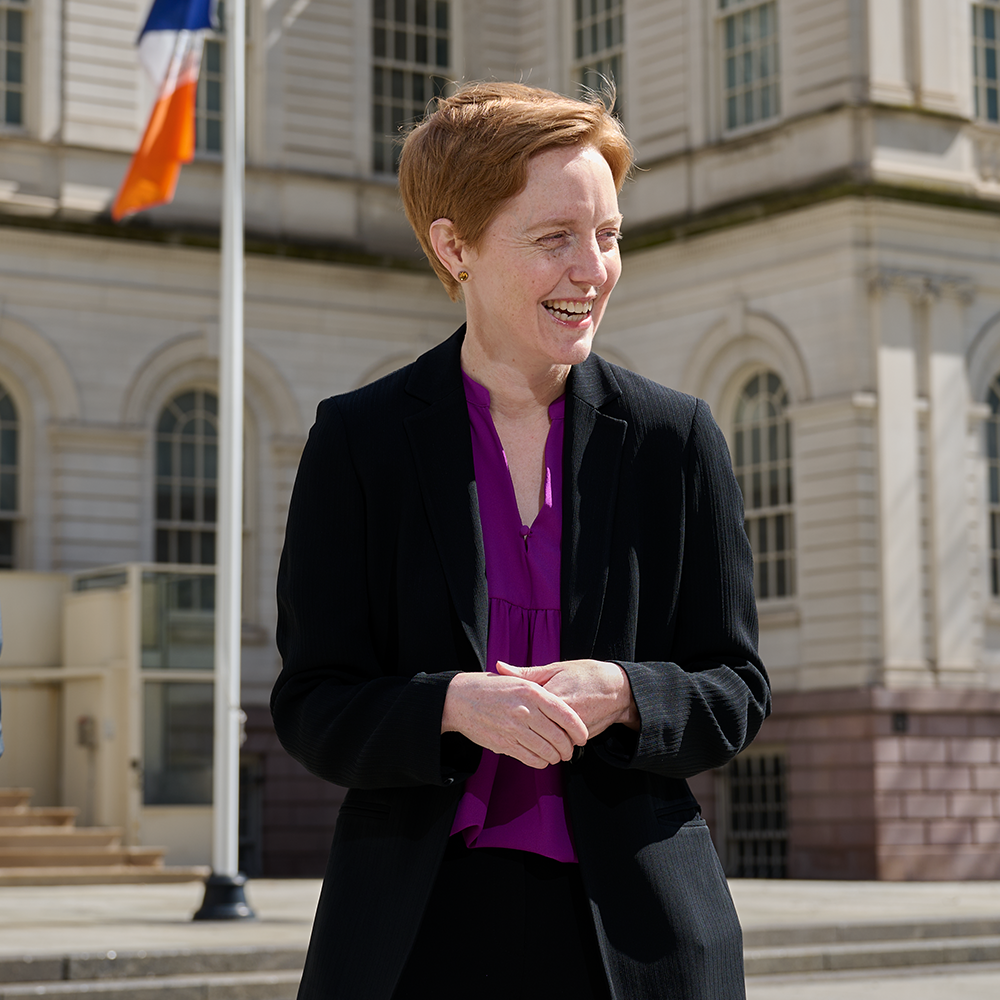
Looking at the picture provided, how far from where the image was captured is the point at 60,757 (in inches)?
926

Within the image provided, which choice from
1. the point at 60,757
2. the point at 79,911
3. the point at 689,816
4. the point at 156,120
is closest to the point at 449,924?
the point at 689,816

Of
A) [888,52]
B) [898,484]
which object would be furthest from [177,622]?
[888,52]

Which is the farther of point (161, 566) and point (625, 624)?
point (161, 566)

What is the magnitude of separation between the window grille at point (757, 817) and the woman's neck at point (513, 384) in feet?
67.9

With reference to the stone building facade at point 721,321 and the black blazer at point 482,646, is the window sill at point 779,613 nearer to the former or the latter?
the stone building facade at point 721,321

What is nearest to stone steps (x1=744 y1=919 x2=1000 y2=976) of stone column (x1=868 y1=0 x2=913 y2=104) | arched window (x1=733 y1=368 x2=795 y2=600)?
arched window (x1=733 y1=368 x2=795 y2=600)

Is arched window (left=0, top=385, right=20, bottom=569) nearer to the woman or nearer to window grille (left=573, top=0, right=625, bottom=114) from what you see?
window grille (left=573, top=0, right=625, bottom=114)

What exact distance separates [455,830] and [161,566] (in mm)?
20195

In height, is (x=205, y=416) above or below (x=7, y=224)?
below

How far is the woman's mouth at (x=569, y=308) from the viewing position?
2609 millimetres

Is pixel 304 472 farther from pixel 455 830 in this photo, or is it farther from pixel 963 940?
pixel 963 940

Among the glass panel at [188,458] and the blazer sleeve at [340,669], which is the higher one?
the glass panel at [188,458]

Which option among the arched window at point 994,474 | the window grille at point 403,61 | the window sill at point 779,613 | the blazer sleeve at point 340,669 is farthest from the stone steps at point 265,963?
the window grille at point 403,61

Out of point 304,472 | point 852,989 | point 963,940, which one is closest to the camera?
point 304,472
